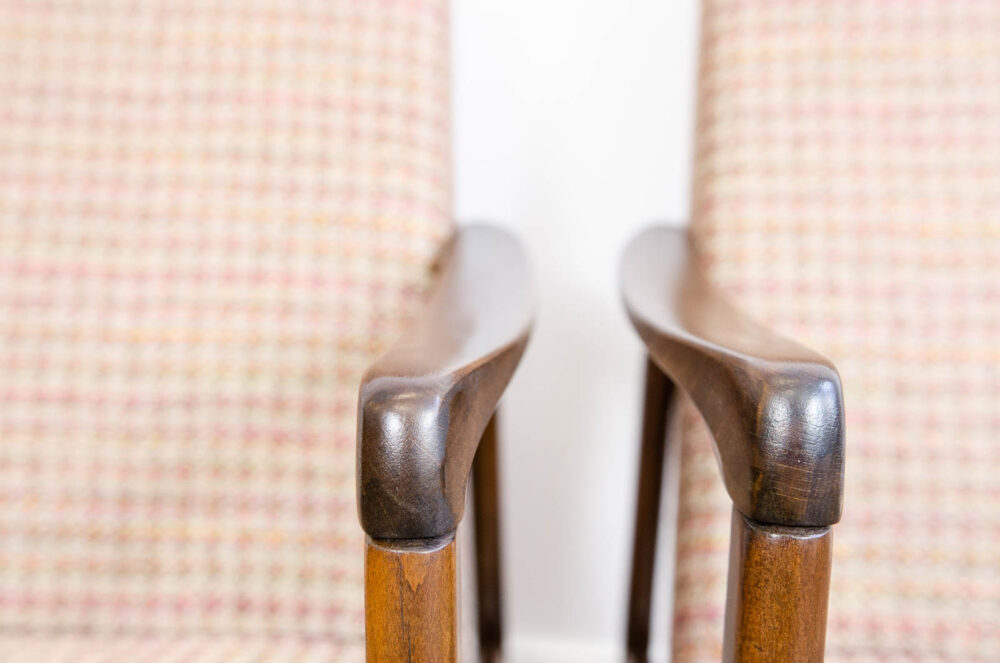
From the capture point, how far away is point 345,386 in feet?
1.85

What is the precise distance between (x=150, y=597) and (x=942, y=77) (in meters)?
0.66

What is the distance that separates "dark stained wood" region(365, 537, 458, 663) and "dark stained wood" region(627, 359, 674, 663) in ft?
1.19

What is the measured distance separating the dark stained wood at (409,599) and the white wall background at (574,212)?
19.4 inches

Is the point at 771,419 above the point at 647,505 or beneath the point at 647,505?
above

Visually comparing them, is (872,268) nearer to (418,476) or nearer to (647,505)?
(647,505)

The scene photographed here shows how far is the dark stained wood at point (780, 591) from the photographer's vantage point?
0.31m

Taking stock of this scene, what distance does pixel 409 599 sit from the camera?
0.29 m

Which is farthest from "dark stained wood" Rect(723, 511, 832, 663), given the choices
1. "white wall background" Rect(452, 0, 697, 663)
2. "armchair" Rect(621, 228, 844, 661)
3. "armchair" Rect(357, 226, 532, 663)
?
"white wall background" Rect(452, 0, 697, 663)

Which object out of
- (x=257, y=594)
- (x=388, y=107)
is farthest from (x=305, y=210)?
(x=257, y=594)

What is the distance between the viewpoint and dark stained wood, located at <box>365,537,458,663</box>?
0.29 metres

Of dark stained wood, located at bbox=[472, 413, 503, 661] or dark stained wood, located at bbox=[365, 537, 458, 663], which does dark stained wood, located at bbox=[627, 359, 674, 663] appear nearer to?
dark stained wood, located at bbox=[472, 413, 503, 661]

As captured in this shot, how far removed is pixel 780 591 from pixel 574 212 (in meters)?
0.54

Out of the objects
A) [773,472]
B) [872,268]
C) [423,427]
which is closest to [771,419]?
[773,472]

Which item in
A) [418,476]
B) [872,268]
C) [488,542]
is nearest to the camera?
[418,476]
